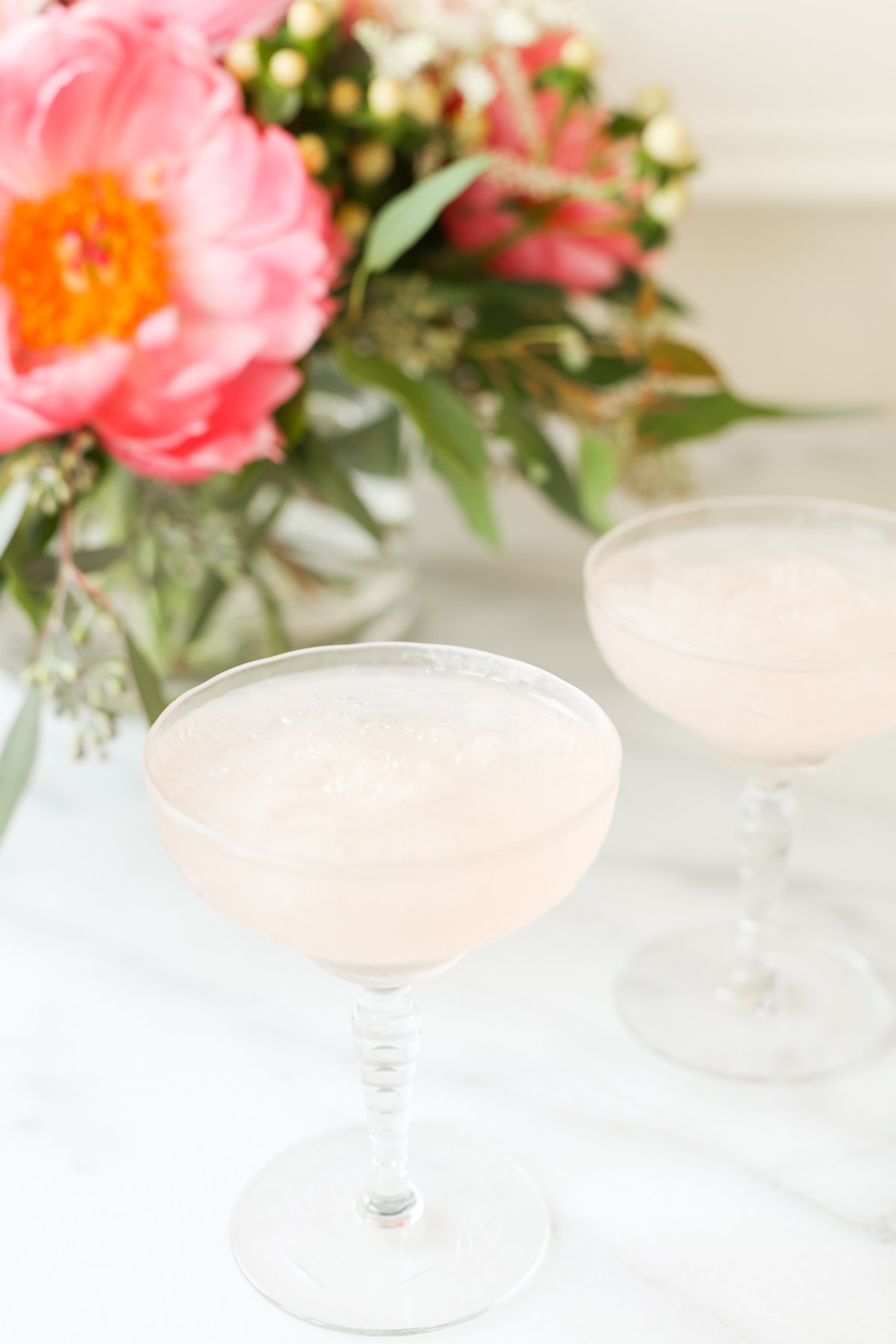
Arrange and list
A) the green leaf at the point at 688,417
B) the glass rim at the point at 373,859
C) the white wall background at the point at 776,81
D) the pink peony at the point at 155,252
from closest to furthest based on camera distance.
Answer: the glass rim at the point at 373,859, the pink peony at the point at 155,252, the green leaf at the point at 688,417, the white wall background at the point at 776,81

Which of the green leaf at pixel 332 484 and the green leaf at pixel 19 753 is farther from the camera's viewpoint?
the green leaf at pixel 332 484

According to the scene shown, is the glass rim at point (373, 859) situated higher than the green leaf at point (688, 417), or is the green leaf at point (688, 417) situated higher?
the glass rim at point (373, 859)

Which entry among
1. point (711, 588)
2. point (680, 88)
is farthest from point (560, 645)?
point (680, 88)

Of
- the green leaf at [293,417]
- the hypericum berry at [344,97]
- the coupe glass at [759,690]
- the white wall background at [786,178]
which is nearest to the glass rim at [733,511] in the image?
the coupe glass at [759,690]

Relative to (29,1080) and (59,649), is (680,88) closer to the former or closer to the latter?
(59,649)

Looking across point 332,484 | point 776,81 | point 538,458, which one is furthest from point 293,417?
point 776,81

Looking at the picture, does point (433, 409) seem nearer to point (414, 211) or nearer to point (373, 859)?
point (414, 211)

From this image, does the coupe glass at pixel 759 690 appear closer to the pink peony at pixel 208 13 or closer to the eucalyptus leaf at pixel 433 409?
the eucalyptus leaf at pixel 433 409

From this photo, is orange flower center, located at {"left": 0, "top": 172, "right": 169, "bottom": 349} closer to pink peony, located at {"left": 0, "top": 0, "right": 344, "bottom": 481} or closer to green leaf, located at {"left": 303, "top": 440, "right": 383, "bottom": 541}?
pink peony, located at {"left": 0, "top": 0, "right": 344, "bottom": 481}
